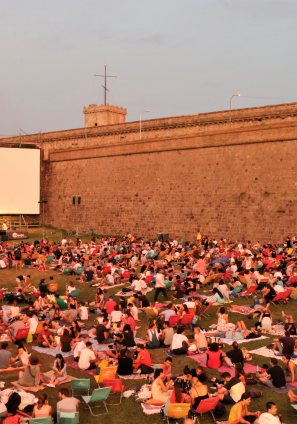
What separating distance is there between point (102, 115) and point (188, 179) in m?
32.8

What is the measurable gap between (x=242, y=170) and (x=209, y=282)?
40.3ft

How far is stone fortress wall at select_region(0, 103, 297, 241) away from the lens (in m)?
30.8

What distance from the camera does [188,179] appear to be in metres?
35.0

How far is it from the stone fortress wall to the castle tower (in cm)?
1755

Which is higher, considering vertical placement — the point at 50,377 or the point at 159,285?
the point at 159,285

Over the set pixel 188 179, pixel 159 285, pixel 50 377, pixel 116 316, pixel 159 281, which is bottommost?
pixel 50 377

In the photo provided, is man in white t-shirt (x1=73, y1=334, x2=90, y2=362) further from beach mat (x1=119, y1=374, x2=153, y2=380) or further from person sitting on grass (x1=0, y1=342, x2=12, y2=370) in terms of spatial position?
person sitting on grass (x1=0, y1=342, x2=12, y2=370)

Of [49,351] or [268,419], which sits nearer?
[268,419]

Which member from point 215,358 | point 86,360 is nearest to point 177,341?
point 215,358

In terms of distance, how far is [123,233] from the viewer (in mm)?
39094

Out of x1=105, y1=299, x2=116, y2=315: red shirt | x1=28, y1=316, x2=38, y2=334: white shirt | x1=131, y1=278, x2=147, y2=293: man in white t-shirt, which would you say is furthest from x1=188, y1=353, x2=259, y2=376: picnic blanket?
x1=131, y1=278, x2=147, y2=293: man in white t-shirt

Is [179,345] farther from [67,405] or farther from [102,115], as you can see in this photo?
[102,115]

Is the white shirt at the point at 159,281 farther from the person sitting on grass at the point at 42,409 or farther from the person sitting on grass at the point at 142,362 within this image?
the person sitting on grass at the point at 42,409

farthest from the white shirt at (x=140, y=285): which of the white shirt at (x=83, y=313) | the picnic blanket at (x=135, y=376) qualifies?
the picnic blanket at (x=135, y=376)
